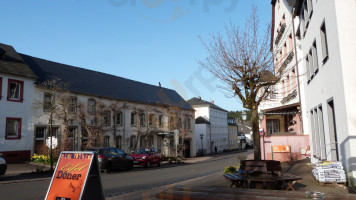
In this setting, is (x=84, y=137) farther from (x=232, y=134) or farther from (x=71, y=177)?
(x=232, y=134)

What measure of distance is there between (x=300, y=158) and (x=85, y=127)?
66.9 ft

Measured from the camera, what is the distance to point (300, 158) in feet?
69.3

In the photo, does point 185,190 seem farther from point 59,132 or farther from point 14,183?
point 59,132

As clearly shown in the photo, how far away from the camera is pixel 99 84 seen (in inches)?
1448

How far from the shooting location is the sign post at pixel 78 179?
591cm

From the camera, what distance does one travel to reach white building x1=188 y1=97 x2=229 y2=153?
62397mm

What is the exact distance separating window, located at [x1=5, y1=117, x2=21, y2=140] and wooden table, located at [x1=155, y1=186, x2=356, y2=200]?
72.2 feet

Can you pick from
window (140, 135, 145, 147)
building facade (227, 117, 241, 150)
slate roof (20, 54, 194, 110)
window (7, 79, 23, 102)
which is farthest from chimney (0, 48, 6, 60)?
building facade (227, 117, 241, 150)

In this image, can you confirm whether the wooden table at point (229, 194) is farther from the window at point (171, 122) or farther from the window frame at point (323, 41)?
the window at point (171, 122)

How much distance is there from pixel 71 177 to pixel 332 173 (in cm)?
814

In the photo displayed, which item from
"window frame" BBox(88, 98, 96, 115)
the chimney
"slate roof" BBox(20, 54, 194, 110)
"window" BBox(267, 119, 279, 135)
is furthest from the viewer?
"window frame" BBox(88, 98, 96, 115)

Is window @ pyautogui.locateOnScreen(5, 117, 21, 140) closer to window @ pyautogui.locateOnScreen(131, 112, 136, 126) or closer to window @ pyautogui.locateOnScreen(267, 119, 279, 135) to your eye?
window @ pyautogui.locateOnScreen(131, 112, 136, 126)

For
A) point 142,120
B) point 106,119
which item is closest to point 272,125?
point 106,119

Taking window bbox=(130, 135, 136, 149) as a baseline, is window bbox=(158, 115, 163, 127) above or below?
above
